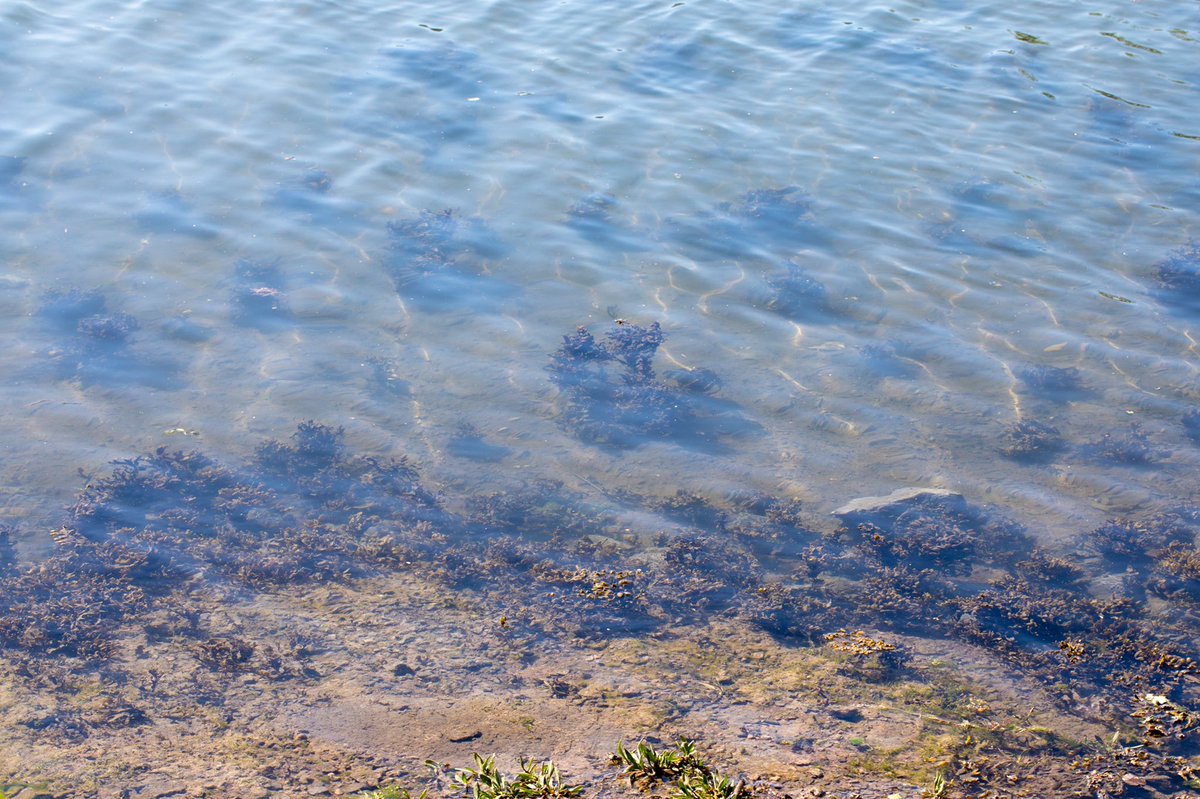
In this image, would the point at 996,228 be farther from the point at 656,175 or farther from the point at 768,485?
the point at 768,485

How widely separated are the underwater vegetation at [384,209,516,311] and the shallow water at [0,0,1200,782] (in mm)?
42

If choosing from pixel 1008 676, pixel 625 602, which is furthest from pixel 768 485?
pixel 1008 676

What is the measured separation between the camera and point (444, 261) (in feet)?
31.9

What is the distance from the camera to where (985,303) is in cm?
931

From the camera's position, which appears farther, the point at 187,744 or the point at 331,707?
the point at 331,707

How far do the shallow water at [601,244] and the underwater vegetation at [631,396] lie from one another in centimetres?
7

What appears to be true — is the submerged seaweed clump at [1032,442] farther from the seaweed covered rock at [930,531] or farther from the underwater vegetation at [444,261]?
the underwater vegetation at [444,261]

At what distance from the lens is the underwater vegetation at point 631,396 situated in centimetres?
782

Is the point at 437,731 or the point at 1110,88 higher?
the point at 1110,88

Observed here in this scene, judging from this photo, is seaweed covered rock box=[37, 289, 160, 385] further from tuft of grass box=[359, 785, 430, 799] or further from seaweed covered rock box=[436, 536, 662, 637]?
tuft of grass box=[359, 785, 430, 799]

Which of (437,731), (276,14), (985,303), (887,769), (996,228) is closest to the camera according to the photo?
(887,769)

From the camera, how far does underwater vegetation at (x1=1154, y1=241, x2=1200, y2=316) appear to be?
930 cm

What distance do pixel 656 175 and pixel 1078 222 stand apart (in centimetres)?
474

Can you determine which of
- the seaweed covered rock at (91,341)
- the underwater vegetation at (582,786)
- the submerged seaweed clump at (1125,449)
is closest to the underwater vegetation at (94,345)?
the seaweed covered rock at (91,341)
